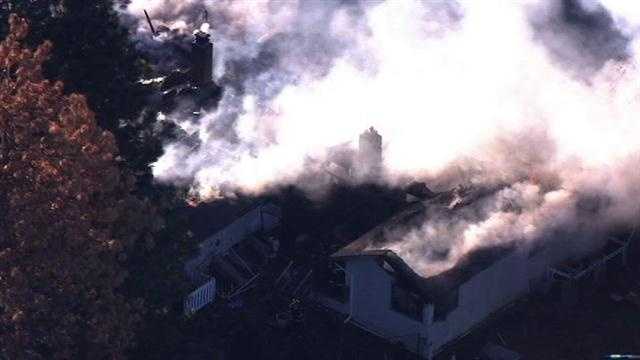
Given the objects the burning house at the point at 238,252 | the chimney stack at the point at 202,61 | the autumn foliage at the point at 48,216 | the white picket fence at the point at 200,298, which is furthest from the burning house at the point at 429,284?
the chimney stack at the point at 202,61

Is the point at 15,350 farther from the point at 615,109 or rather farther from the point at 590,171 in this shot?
the point at 615,109

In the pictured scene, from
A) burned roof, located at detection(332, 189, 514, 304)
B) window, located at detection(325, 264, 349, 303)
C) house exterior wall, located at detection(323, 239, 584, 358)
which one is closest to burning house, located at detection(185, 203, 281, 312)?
window, located at detection(325, 264, 349, 303)

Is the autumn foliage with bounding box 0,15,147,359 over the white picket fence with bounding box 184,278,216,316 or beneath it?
beneath

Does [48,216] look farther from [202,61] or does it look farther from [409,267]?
[202,61]

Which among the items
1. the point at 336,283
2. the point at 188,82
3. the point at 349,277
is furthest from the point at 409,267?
the point at 188,82

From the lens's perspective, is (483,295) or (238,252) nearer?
(483,295)

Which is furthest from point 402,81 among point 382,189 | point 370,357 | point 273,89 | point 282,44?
point 370,357

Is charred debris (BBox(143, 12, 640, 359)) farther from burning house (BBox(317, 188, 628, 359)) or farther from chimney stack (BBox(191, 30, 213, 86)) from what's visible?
chimney stack (BBox(191, 30, 213, 86))
